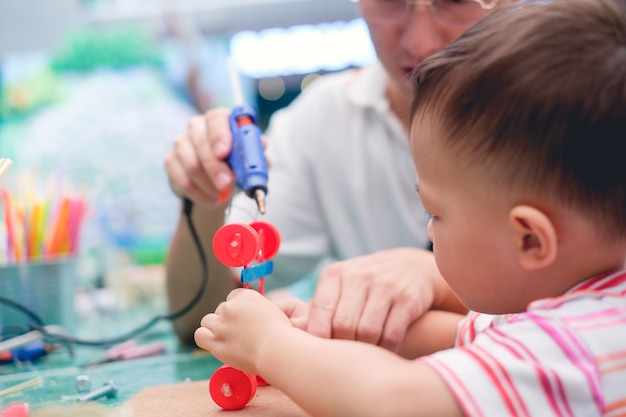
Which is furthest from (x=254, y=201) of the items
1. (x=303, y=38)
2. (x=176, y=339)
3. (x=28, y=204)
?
(x=303, y=38)

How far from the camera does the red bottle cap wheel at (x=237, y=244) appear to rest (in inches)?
22.1

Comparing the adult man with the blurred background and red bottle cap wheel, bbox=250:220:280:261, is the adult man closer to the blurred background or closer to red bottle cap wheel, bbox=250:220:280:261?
red bottle cap wheel, bbox=250:220:280:261

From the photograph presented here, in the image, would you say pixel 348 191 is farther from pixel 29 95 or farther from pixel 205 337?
pixel 29 95

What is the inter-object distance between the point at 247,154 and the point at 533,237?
1.23 feet

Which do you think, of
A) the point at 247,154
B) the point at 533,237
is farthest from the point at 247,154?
the point at 533,237

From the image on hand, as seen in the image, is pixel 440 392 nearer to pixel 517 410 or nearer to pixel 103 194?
pixel 517 410

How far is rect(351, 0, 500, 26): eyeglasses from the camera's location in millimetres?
947

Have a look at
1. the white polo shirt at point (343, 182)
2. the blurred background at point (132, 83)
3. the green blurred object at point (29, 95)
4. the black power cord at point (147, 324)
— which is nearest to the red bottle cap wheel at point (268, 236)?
the black power cord at point (147, 324)

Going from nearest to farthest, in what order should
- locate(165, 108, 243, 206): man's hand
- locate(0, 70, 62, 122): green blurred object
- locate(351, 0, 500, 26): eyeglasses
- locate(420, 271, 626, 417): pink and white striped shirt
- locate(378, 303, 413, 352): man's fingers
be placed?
locate(420, 271, 626, 417): pink and white striped shirt
locate(378, 303, 413, 352): man's fingers
locate(165, 108, 243, 206): man's hand
locate(351, 0, 500, 26): eyeglasses
locate(0, 70, 62, 122): green blurred object

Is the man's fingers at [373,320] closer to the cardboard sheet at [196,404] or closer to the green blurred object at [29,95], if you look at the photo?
the cardboard sheet at [196,404]

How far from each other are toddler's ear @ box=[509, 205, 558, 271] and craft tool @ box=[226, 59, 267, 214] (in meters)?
0.30

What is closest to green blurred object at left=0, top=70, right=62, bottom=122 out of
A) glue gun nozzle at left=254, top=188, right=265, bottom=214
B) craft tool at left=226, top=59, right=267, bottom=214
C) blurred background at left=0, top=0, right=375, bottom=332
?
blurred background at left=0, top=0, right=375, bottom=332

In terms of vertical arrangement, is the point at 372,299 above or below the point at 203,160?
below

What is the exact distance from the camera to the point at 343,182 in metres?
1.32
